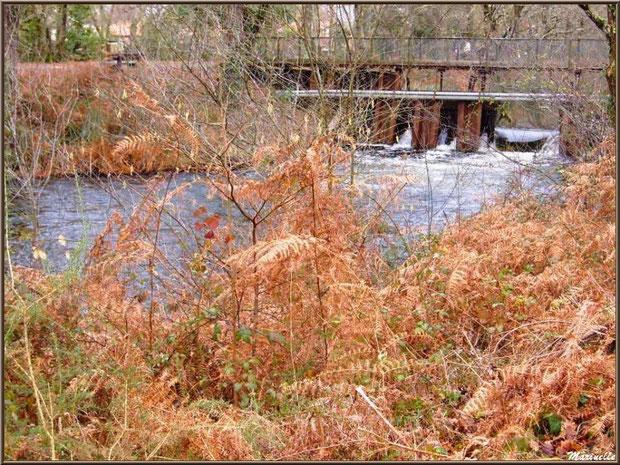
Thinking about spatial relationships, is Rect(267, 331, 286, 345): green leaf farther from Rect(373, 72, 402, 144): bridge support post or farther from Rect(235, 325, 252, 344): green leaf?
Rect(373, 72, 402, 144): bridge support post

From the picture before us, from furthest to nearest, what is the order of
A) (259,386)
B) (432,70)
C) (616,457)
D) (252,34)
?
(432,70), (252,34), (259,386), (616,457)

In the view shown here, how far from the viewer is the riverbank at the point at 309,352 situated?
3342 mm

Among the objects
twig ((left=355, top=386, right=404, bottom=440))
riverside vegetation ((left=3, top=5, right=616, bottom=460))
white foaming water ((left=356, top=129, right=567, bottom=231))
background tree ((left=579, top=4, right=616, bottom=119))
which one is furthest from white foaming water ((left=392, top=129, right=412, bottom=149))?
twig ((left=355, top=386, right=404, bottom=440))


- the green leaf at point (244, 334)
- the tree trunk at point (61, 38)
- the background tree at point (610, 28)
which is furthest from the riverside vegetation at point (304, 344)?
the tree trunk at point (61, 38)

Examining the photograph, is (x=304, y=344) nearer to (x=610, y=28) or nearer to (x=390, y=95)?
(x=610, y=28)

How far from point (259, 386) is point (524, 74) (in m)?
9.18

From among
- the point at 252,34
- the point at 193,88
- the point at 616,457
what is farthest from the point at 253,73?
the point at 616,457

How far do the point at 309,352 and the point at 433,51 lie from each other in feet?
46.8

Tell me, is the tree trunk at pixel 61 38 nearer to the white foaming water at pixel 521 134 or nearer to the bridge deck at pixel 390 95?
the bridge deck at pixel 390 95

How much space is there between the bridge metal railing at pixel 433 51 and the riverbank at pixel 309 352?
419 centimetres

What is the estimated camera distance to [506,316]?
16.6 feet

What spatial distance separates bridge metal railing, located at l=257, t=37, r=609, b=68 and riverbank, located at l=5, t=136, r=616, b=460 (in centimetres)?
419

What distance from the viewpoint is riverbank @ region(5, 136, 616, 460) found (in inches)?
132

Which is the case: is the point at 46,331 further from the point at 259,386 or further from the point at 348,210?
the point at 348,210
